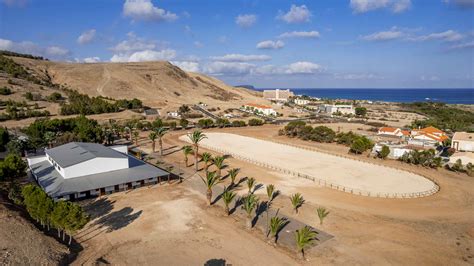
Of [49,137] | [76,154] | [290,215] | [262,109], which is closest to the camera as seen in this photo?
[290,215]

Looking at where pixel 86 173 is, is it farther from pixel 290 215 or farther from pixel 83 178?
pixel 290 215

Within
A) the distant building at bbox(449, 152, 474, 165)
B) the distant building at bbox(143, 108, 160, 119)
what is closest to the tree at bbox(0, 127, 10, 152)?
the distant building at bbox(143, 108, 160, 119)

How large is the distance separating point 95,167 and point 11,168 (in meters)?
7.96

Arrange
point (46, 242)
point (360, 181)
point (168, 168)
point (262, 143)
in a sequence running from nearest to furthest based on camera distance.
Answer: point (46, 242) < point (360, 181) < point (168, 168) < point (262, 143)

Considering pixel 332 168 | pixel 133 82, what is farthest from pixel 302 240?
pixel 133 82

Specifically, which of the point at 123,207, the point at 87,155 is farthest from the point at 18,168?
the point at 123,207

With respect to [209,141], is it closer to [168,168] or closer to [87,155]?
[168,168]

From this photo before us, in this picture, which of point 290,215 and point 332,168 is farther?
point 332,168

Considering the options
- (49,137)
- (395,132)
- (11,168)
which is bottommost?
(395,132)

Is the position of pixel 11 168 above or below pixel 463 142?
above

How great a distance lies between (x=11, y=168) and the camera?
33.7 meters

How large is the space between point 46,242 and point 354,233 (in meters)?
23.6

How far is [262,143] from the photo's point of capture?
69.3 m

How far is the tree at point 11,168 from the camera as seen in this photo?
33.2 m
